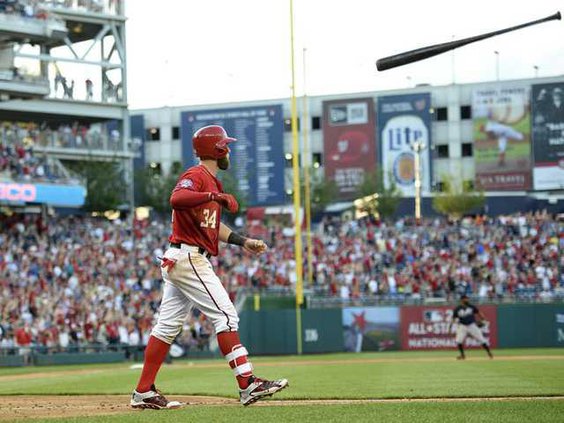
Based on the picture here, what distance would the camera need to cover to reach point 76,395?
1323cm

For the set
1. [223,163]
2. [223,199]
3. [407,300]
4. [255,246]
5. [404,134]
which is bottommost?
[407,300]

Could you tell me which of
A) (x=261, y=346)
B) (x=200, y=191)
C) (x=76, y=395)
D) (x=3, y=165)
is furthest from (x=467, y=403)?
(x=3, y=165)

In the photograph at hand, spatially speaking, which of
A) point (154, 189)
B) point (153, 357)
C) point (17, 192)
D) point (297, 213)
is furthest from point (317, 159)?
point (153, 357)

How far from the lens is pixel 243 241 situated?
980cm

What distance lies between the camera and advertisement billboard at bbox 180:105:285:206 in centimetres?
6219

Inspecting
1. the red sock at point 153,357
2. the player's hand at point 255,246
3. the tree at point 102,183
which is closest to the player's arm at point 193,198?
the player's hand at point 255,246

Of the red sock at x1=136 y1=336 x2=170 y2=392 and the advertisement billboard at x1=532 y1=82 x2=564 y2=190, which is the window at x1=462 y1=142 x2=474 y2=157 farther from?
the red sock at x1=136 y1=336 x2=170 y2=392

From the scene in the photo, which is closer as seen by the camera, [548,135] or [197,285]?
[197,285]

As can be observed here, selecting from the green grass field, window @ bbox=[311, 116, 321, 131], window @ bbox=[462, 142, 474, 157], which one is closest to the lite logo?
the green grass field

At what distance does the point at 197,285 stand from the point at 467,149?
56770 mm

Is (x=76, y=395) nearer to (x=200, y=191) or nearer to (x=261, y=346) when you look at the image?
(x=200, y=191)

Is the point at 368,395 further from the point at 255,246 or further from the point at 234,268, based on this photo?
the point at 234,268

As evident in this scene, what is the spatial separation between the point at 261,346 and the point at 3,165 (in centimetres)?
1141

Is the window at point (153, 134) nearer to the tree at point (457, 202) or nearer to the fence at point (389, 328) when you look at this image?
the tree at point (457, 202)
